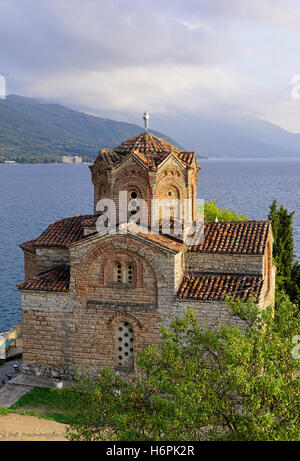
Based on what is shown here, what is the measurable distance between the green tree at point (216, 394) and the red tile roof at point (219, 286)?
15.4ft

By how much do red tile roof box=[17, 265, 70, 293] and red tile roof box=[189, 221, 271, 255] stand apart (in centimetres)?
568

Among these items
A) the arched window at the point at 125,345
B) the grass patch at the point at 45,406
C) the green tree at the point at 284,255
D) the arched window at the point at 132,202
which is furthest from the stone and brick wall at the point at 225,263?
the green tree at the point at 284,255

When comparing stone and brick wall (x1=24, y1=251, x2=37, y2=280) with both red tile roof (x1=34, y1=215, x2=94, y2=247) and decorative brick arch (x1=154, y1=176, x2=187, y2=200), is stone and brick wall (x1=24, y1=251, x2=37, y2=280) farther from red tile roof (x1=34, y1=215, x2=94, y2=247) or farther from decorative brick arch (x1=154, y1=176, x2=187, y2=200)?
decorative brick arch (x1=154, y1=176, x2=187, y2=200)

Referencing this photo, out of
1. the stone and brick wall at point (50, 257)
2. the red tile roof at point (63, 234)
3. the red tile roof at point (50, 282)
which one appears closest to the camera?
the red tile roof at point (50, 282)

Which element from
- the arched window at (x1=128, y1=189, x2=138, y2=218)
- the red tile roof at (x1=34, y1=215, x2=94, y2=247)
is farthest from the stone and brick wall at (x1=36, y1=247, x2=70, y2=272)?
the arched window at (x1=128, y1=189, x2=138, y2=218)

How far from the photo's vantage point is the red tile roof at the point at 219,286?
17500mm

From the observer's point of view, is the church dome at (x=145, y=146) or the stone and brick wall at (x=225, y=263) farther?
the church dome at (x=145, y=146)

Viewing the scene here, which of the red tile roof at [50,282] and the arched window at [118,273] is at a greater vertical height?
the arched window at [118,273]

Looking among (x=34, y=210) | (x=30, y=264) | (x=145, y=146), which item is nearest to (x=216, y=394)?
(x=145, y=146)

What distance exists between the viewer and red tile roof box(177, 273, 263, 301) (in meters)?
17.5

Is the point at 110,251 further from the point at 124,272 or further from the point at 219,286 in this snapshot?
the point at 219,286

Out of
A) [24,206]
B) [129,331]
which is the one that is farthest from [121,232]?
[24,206]

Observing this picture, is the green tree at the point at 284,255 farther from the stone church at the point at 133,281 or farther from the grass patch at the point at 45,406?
the grass patch at the point at 45,406

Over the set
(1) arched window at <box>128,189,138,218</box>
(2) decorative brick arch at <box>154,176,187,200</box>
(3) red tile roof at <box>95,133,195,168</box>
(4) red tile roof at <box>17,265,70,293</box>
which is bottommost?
(4) red tile roof at <box>17,265,70,293</box>
